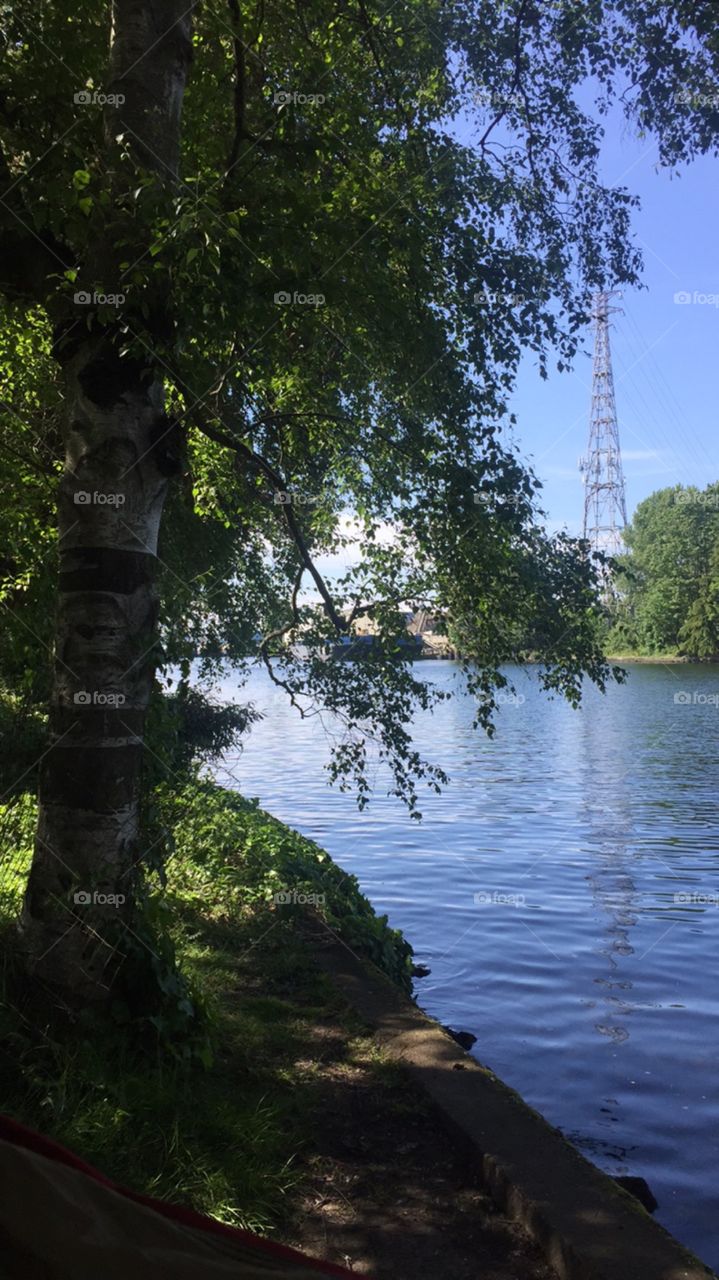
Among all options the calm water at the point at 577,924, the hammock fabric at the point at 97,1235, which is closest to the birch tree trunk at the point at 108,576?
the hammock fabric at the point at 97,1235

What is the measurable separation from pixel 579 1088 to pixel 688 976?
3.88 metres

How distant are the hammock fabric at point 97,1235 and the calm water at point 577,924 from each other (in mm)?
5386

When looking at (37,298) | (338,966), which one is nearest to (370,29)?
(37,298)

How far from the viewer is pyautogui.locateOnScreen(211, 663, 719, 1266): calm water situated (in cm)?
828

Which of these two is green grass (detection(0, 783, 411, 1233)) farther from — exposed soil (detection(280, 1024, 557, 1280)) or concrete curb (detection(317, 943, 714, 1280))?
concrete curb (detection(317, 943, 714, 1280))

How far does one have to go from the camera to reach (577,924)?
565 inches

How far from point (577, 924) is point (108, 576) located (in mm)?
10797

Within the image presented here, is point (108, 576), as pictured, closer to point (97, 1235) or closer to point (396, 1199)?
point (396, 1199)

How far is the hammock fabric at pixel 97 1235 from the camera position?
1854mm

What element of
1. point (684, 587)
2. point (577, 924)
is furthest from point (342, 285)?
point (684, 587)

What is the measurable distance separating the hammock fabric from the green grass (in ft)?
7.95

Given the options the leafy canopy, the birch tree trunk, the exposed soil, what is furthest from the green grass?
the leafy canopy

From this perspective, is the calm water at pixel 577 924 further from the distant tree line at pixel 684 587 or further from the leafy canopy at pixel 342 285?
the distant tree line at pixel 684 587

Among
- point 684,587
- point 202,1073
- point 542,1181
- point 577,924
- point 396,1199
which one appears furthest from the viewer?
point 684,587
